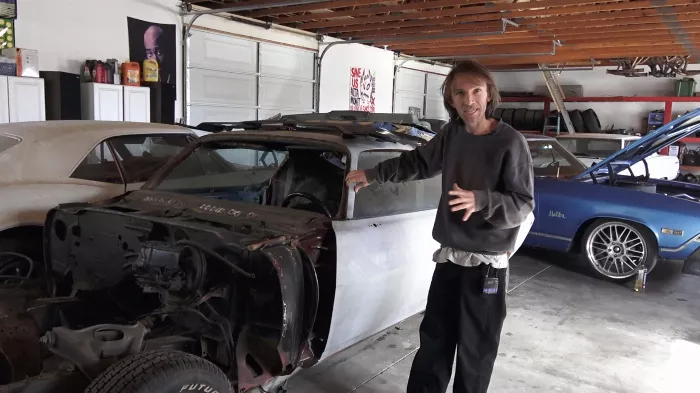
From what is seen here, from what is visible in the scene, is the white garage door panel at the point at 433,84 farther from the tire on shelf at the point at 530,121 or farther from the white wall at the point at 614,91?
the tire on shelf at the point at 530,121

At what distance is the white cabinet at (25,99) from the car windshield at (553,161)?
5404 mm

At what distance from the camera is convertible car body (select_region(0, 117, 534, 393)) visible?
240 cm

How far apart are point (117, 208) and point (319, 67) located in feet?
26.0

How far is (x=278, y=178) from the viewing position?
3707 mm

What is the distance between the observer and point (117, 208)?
3.08 meters

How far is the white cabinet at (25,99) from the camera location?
550cm

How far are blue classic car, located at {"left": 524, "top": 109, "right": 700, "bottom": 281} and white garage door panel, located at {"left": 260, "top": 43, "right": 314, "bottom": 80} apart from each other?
17.1ft

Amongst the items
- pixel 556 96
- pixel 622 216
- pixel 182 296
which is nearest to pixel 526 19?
pixel 622 216

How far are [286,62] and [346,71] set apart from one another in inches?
70.1

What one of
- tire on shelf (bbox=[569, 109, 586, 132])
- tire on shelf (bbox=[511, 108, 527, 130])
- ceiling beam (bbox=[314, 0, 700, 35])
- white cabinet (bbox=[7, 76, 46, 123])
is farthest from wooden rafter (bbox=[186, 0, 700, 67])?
tire on shelf (bbox=[511, 108, 527, 130])

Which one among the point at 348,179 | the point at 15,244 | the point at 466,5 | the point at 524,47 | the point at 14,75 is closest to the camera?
the point at 348,179

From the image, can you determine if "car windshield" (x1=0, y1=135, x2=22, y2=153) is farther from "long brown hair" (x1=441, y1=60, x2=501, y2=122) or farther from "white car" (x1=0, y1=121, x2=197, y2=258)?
"long brown hair" (x1=441, y1=60, x2=501, y2=122)

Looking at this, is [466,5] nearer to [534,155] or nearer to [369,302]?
[534,155]

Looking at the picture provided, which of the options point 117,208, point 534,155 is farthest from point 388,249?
point 534,155
